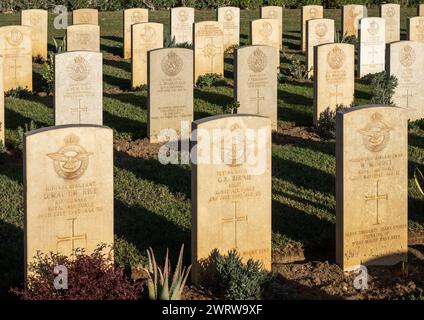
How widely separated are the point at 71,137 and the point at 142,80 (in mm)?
Result: 10600

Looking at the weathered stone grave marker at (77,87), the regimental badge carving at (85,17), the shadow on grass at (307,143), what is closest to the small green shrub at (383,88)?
the shadow on grass at (307,143)

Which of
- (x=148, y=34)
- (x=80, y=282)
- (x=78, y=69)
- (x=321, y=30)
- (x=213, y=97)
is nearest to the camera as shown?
(x=80, y=282)

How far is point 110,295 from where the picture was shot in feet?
23.6

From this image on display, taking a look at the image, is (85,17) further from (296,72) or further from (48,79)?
(296,72)

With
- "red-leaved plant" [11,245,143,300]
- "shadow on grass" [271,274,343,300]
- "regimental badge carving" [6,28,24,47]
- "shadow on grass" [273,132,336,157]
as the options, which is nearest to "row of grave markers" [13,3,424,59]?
"regimental badge carving" [6,28,24,47]

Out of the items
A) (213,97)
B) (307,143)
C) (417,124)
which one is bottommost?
(307,143)

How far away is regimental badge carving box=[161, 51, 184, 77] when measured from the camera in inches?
534

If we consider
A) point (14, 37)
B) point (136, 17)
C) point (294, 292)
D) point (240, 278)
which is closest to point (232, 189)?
point (240, 278)

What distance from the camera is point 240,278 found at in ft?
25.4

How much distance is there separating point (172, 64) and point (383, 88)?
139 inches

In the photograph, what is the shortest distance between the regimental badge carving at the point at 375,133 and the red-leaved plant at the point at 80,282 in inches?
101

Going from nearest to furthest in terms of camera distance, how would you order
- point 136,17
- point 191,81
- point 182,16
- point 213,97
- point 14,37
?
point 191,81 → point 213,97 → point 14,37 → point 136,17 → point 182,16
